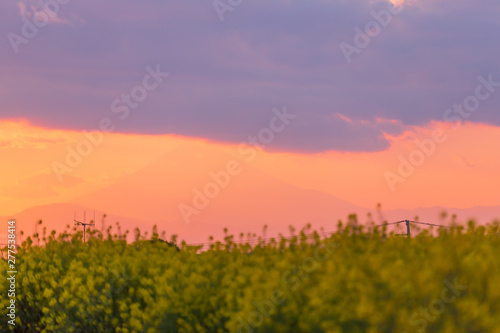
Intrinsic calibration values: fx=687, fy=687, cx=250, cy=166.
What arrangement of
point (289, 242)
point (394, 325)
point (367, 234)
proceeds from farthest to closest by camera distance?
1. point (289, 242)
2. point (367, 234)
3. point (394, 325)

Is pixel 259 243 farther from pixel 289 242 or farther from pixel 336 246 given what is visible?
pixel 336 246

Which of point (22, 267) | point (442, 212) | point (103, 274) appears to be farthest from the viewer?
point (22, 267)

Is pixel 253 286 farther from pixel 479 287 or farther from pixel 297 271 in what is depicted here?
pixel 479 287

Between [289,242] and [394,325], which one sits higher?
[289,242]

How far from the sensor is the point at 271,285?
7.02m

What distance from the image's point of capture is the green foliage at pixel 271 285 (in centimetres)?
584

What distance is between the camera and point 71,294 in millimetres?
11164

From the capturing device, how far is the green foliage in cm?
584

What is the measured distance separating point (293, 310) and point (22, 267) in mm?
7895

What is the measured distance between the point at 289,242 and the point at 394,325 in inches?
129

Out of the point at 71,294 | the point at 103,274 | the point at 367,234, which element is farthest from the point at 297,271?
the point at 71,294

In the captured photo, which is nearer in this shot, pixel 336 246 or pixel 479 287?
pixel 479 287

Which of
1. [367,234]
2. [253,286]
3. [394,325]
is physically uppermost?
[367,234]

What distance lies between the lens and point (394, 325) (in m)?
5.83
